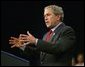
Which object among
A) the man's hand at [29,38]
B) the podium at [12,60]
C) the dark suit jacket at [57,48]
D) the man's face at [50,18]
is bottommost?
the podium at [12,60]

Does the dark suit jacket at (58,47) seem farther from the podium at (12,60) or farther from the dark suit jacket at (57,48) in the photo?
the podium at (12,60)

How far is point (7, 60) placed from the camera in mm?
2445

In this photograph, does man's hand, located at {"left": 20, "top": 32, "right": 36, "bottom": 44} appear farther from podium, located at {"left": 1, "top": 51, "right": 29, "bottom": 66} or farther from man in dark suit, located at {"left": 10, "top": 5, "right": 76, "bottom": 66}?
podium, located at {"left": 1, "top": 51, "right": 29, "bottom": 66}

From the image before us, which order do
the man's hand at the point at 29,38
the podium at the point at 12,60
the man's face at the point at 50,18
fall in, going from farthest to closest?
1. the podium at the point at 12,60
2. the man's face at the point at 50,18
3. the man's hand at the point at 29,38

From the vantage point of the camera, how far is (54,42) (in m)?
2.17

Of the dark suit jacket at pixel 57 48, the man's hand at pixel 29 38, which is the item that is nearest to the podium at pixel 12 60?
the dark suit jacket at pixel 57 48

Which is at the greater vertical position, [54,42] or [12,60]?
[54,42]

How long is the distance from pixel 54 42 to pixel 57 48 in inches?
4.6

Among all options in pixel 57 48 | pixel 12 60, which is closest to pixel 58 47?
pixel 57 48

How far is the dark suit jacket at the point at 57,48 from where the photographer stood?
2.07 m

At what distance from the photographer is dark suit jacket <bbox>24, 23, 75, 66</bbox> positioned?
6.79 ft

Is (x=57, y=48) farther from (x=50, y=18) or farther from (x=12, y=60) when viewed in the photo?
(x=12, y=60)

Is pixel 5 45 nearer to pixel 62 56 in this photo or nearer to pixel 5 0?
pixel 5 0

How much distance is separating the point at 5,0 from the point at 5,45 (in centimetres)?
62
